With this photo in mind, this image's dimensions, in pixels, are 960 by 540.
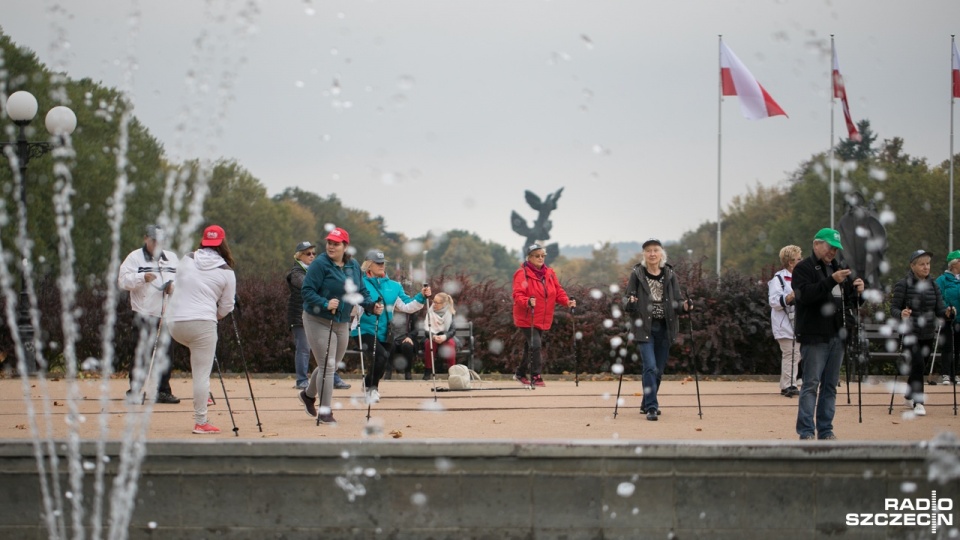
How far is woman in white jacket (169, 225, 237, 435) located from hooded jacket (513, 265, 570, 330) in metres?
6.09

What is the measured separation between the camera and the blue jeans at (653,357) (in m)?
11.6

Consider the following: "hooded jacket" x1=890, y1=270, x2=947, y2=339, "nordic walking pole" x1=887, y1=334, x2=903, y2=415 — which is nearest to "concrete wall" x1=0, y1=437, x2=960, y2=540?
"nordic walking pole" x1=887, y1=334, x2=903, y2=415

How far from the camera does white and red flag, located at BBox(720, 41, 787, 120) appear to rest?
1191 inches

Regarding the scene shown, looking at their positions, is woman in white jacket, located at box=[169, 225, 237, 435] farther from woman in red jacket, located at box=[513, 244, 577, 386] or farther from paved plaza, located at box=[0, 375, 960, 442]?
woman in red jacket, located at box=[513, 244, 577, 386]

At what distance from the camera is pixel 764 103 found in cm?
3041

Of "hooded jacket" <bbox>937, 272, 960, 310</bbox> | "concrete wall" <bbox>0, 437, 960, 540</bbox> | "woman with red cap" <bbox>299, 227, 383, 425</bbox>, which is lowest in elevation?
"concrete wall" <bbox>0, 437, 960, 540</bbox>

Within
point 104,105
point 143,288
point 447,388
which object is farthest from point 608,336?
point 104,105

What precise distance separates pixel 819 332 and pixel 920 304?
4104 millimetres

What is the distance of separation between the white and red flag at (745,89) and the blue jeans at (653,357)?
1971cm

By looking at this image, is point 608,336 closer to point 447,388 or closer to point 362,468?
point 447,388

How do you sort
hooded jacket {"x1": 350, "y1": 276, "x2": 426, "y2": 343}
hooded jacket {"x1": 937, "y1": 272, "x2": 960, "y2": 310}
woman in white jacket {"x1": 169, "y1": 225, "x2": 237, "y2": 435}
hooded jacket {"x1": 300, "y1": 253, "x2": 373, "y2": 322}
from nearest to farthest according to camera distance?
woman in white jacket {"x1": 169, "y1": 225, "x2": 237, "y2": 435} → hooded jacket {"x1": 300, "y1": 253, "x2": 373, "y2": 322} → hooded jacket {"x1": 350, "y1": 276, "x2": 426, "y2": 343} → hooded jacket {"x1": 937, "y1": 272, "x2": 960, "y2": 310}

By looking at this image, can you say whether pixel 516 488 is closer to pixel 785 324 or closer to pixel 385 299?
pixel 785 324

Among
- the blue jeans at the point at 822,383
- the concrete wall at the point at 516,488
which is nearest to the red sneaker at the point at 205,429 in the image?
the concrete wall at the point at 516,488

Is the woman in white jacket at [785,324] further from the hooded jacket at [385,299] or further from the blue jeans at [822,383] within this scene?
the blue jeans at [822,383]
